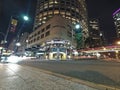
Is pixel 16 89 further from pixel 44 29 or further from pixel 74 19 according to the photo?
pixel 74 19

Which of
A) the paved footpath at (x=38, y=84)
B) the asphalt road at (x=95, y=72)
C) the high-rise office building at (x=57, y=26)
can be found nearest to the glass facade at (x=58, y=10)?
the high-rise office building at (x=57, y=26)

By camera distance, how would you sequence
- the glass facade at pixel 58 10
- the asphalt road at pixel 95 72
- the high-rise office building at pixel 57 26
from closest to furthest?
1. the asphalt road at pixel 95 72
2. the high-rise office building at pixel 57 26
3. the glass facade at pixel 58 10

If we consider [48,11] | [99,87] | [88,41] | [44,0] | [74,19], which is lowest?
[99,87]

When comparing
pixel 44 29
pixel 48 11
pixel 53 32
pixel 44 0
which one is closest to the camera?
pixel 53 32

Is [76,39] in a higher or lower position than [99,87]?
higher

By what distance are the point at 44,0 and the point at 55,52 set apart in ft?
169

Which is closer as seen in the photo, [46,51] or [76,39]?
[46,51]

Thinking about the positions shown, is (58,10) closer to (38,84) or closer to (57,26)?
(57,26)

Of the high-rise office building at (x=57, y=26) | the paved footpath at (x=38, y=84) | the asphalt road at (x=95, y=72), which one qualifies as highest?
the high-rise office building at (x=57, y=26)

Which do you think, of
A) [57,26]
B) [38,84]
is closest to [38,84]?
[38,84]

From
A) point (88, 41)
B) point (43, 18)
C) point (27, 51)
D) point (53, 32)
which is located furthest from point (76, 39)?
point (27, 51)

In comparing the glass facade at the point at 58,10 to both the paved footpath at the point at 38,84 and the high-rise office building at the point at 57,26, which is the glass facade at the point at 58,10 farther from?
the paved footpath at the point at 38,84

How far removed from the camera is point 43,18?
94.0 metres

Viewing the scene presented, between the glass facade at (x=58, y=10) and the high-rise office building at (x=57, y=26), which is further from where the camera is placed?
the glass facade at (x=58, y=10)
